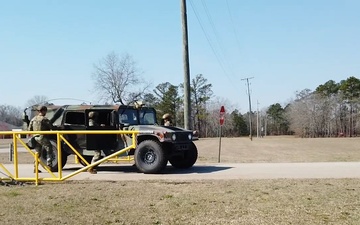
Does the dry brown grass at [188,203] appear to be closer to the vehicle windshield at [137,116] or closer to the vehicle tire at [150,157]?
the vehicle tire at [150,157]

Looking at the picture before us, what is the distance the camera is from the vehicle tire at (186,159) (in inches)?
503

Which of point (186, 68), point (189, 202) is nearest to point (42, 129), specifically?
point (189, 202)

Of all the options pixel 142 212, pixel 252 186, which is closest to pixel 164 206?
pixel 142 212

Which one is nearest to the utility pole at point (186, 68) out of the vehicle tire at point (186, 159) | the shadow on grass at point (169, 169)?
the shadow on grass at point (169, 169)

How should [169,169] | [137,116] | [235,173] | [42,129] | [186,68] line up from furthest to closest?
1. [186,68]
2. [137,116]
3. [169,169]
4. [42,129]
5. [235,173]

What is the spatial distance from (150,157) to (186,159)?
174cm

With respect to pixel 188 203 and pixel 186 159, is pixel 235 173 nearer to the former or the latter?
pixel 186 159

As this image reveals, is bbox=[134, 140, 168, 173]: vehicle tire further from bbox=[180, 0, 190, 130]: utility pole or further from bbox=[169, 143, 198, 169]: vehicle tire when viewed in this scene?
bbox=[180, 0, 190, 130]: utility pole

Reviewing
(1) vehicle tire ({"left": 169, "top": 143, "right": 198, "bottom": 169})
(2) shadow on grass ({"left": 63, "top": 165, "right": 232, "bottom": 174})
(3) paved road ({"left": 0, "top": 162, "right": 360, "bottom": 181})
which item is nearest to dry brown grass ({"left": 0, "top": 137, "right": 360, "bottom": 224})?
(3) paved road ({"left": 0, "top": 162, "right": 360, "bottom": 181})

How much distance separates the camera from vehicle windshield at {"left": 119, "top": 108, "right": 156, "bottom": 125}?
12633 mm

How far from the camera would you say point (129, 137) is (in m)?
12.0

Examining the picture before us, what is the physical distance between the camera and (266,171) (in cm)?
1152

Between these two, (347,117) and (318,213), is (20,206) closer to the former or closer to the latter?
(318,213)

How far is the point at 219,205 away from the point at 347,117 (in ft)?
338
